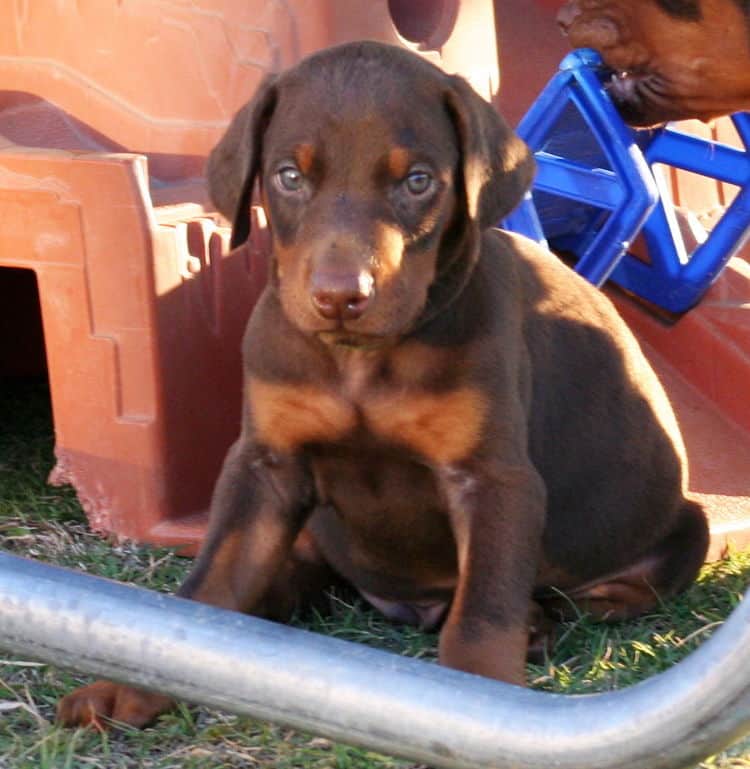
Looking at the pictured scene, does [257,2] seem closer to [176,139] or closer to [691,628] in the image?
[176,139]

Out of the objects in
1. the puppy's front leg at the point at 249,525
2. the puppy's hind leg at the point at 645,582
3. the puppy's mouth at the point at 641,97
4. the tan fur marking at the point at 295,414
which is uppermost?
the puppy's mouth at the point at 641,97

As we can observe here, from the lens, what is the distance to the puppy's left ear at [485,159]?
9.56ft

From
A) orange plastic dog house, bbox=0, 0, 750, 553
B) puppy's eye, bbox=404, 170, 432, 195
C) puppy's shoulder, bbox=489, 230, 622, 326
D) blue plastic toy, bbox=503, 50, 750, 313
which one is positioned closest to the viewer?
puppy's eye, bbox=404, 170, 432, 195

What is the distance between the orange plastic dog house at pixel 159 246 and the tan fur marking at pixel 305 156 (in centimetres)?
107

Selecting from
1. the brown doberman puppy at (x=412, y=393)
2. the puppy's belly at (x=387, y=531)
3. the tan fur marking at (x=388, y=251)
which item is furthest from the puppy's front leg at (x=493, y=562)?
the tan fur marking at (x=388, y=251)

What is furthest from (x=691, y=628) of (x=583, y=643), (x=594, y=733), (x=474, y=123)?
(x=594, y=733)

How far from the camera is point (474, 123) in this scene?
9.64ft

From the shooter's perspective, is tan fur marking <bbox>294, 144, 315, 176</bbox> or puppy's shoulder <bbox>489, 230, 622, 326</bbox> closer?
tan fur marking <bbox>294, 144, 315, 176</bbox>

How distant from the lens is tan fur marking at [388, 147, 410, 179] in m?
2.82

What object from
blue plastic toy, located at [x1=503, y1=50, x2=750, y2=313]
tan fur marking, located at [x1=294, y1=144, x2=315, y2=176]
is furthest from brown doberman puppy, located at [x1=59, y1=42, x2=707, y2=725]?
blue plastic toy, located at [x1=503, y1=50, x2=750, y2=313]

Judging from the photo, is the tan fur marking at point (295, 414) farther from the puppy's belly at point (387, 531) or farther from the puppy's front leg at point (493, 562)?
the puppy's front leg at point (493, 562)

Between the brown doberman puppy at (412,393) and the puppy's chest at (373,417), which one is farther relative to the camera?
the puppy's chest at (373,417)

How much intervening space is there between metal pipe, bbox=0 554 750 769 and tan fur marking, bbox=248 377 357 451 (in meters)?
0.87

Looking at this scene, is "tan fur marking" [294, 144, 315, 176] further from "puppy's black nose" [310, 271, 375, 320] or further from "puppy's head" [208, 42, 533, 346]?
"puppy's black nose" [310, 271, 375, 320]
